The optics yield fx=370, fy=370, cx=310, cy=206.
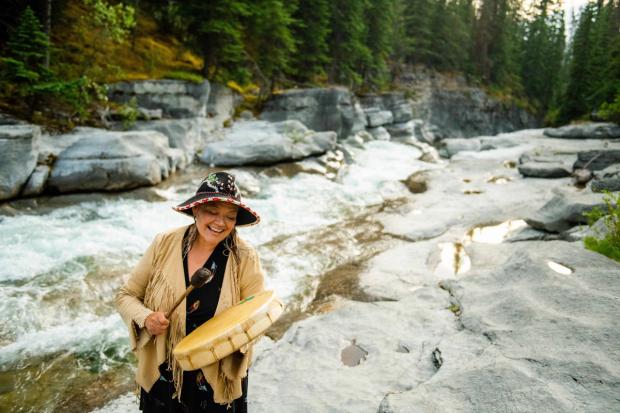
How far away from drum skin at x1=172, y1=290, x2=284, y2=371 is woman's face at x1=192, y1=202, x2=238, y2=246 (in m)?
0.51

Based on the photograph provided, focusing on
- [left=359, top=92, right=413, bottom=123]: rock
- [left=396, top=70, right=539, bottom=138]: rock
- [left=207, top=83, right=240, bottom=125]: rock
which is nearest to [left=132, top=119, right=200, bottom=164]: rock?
[left=207, top=83, right=240, bottom=125]: rock

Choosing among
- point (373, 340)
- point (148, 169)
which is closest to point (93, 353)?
point (373, 340)

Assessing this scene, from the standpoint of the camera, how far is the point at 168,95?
16531mm

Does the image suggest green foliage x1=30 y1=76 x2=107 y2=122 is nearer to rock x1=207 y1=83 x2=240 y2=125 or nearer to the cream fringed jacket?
rock x1=207 y1=83 x2=240 y2=125

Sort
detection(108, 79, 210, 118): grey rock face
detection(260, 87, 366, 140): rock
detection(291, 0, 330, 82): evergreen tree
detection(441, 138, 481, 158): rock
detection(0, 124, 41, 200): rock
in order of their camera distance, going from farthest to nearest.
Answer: detection(441, 138, 481, 158): rock → detection(291, 0, 330, 82): evergreen tree → detection(260, 87, 366, 140): rock → detection(108, 79, 210, 118): grey rock face → detection(0, 124, 41, 200): rock

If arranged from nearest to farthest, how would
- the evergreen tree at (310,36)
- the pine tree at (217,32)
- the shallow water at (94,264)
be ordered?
the shallow water at (94,264)
the pine tree at (217,32)
the evergreen tree at (310,36)

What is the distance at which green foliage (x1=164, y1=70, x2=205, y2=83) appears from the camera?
56.4ft

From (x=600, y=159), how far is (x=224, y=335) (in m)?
17.2

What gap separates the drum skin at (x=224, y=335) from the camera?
84.2 inches

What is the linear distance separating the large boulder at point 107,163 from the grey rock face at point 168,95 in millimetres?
3326

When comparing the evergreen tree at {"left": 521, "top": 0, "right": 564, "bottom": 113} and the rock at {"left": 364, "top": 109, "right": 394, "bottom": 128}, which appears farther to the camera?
the evergreen tree at {"left": 521, "top": 0, "right": 564, "bottom": 113}

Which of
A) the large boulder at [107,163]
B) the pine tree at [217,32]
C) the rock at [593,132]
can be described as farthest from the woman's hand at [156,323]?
the rock at [593,132]

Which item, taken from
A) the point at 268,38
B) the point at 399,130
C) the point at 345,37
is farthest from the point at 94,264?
the point at 399,130

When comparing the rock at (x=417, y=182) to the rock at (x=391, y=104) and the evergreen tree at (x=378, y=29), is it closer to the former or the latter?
the rock at (x=391, y=104)
